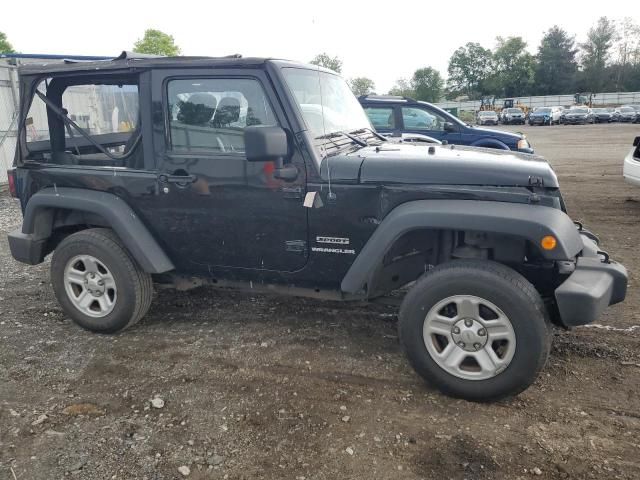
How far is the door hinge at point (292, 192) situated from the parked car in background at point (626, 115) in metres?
47.2

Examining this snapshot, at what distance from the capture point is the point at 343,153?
359cm

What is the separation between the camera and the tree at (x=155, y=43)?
39.1 metres

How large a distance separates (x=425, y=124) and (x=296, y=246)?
7.65 metres

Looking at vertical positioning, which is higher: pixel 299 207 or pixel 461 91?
pixel 461 91

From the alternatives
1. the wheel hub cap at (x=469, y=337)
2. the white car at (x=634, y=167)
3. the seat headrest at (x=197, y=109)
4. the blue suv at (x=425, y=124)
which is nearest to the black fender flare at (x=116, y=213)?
the seat headrest at (x=197, y=109)

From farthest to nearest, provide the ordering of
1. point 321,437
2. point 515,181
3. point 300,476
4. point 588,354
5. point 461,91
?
1. point 461,91
2. point 588,354
3. point 515,181
4. point 321,437
5. point 300,476

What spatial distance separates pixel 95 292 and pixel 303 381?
6.18 feet

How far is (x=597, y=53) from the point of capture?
81875 millimetres

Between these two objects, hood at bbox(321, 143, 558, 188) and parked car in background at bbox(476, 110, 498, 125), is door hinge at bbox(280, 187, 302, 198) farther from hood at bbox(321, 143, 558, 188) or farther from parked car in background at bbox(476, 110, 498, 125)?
parked car in background at bbox(476, 110, 498, 125)

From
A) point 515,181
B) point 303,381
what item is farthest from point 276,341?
point 515,181

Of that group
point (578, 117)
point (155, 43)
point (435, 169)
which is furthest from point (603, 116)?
point (435, 169)

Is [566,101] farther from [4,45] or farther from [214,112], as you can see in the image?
[214,112]

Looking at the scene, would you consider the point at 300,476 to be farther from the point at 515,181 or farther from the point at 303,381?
the point at 515,181

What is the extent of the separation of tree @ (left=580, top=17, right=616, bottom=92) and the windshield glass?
86.8 metres
